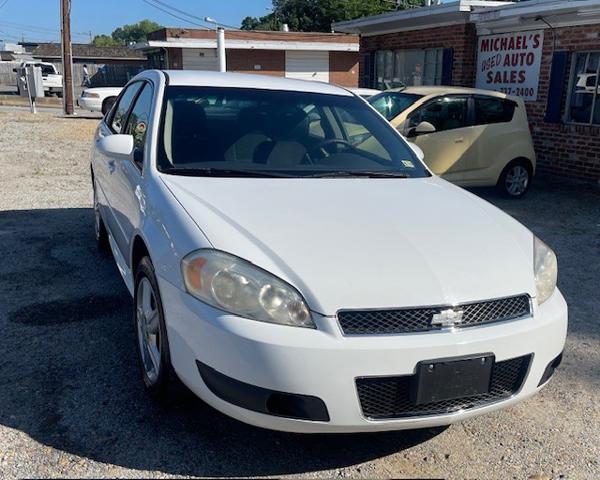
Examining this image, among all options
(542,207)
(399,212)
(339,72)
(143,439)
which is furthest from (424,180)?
(339,72)

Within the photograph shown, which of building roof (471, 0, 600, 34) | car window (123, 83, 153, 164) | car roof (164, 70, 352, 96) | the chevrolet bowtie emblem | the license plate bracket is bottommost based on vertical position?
the license plate bracket

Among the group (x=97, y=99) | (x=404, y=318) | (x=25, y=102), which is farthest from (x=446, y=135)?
(x=25, y=102)

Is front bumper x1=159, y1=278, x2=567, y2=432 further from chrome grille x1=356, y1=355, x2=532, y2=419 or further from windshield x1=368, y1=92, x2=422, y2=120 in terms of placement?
windshield x1=368, y1=92, x2=422, y2=120

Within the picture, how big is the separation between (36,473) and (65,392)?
2.19ft

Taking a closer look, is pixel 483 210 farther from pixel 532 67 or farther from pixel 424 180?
pixel 532 67

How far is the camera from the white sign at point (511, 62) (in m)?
10.7

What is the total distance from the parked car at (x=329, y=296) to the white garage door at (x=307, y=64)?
30465 mm

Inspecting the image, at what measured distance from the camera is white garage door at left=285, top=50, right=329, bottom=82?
3247 centimetres

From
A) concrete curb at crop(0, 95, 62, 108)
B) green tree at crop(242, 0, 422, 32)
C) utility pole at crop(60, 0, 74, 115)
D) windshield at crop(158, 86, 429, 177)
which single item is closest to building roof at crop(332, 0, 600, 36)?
windshield at crop(158, 86, 429, 177)

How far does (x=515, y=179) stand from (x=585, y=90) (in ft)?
7.93

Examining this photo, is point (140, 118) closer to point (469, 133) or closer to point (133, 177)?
point (133, 177)

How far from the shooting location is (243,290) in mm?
2316

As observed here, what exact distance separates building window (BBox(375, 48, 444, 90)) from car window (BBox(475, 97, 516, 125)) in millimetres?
4356

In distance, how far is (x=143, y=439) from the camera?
8.86 ft
